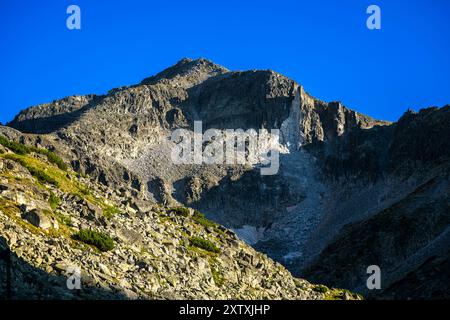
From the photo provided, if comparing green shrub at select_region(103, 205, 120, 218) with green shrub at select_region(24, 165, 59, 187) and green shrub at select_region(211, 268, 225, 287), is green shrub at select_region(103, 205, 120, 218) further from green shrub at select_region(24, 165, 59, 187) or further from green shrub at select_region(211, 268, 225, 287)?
green shrub at select_region(211, 268, 225, 287)

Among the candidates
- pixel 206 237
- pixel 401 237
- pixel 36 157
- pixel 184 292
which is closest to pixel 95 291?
pixel 184 292

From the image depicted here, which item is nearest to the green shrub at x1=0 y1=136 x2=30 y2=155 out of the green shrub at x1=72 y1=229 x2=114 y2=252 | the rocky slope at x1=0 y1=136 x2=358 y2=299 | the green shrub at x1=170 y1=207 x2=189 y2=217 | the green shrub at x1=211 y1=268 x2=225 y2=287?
the rocky slope at x1=0 y1=136 x2=358 y2=299

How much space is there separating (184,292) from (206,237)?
17.2m

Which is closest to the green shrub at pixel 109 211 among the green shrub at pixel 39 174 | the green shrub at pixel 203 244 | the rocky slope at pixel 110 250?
the rocky slope at pixel 110 250

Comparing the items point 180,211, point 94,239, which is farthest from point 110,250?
point 180,211

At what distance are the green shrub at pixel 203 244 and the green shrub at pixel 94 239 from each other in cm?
1356

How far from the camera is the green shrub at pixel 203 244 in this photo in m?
64.5

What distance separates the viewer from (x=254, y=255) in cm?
6931

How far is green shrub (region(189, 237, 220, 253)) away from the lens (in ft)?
212

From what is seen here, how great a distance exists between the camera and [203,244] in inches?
2557

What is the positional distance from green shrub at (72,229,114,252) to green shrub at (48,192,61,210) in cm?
401

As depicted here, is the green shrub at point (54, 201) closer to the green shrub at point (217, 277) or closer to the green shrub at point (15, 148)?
the green shrub at point (217, 277)
